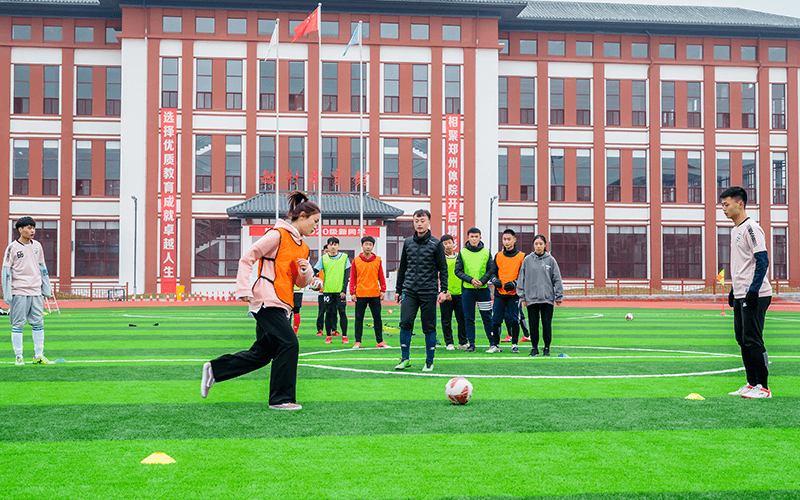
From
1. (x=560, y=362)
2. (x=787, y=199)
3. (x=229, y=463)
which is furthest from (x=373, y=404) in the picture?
(x=787, y=199)

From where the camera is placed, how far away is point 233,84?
41688mm

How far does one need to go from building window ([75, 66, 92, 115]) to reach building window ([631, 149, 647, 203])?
33.2 meters

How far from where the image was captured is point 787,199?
4603 cm

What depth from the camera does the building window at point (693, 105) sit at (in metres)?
45.6

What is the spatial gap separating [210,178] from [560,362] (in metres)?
33.8

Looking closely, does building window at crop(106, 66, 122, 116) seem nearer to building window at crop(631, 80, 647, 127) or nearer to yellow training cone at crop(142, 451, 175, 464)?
building window at crop(631, 80, 647, 127)

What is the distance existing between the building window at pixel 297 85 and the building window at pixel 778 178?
98.1ft

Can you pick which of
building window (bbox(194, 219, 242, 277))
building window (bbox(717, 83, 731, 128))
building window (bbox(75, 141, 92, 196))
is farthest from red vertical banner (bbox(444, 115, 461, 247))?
building window (bbox(75, 141, 92, 196))

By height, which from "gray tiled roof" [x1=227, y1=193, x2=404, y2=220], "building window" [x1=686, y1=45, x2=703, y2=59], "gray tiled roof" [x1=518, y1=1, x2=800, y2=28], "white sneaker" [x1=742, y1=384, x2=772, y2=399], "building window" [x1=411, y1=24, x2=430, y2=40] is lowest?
"white sneaker" [x1=742, y1=384, x2=772, y2=399]

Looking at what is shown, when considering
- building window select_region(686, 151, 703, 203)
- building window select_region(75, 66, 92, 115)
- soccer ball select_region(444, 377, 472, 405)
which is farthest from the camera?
building window select_region(686, 151, 703, 203)

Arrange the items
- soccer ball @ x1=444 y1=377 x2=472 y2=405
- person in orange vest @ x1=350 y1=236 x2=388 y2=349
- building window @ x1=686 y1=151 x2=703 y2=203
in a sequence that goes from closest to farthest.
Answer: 1. soccer ball @ x1=444 y1=377 x2=472 y2=405
2. person in orange vest @ x1=350 y1=236 x2=388 y2=349
3. building window @ x1=686 y1=151 x2=703 y2=203

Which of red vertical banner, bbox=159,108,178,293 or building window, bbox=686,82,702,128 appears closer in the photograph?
red vertical banner, bbox=159,108,178,293

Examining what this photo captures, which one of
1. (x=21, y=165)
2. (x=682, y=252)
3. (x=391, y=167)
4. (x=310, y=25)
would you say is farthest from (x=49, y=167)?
(x=682, y=252)

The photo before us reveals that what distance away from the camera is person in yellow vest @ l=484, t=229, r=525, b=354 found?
41.9 feet
